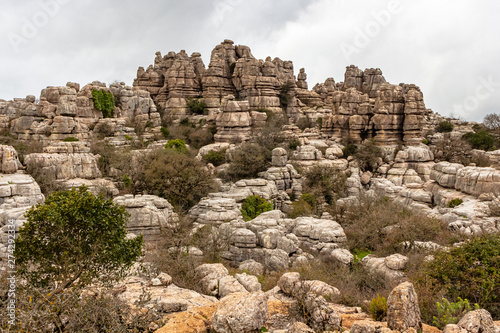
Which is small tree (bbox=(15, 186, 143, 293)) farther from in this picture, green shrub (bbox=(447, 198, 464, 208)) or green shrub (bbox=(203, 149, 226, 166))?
green shrub (bbox=(203, 149, 226, 166))

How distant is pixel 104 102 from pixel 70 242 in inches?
1118

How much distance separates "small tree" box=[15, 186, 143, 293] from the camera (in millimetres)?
7504

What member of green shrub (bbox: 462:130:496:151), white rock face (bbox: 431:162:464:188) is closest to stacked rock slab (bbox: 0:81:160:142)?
white rock face (bbox: 431:162:464:188)

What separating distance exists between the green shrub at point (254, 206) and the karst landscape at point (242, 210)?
3.1 inches

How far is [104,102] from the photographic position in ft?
110

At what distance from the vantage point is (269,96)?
40344 mm

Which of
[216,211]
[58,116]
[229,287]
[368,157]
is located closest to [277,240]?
[216,211]

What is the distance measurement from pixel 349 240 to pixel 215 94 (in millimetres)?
28916

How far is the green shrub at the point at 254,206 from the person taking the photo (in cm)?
2047

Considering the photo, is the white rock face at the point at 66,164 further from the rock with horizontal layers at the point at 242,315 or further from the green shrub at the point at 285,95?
the green shrub at the point at 285,95

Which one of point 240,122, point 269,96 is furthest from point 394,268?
point 269,96

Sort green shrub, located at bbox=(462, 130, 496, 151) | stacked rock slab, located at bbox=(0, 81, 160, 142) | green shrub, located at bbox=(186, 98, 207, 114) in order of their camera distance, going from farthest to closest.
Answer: green shrub, located at bbox=(186, 98, 207, 114), green shrub, located at bbox=(462, 130, 496, 151), stacked rock slab, located at bbox=(0, 81, 160, 142)

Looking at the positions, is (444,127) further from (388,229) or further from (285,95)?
(388,229)

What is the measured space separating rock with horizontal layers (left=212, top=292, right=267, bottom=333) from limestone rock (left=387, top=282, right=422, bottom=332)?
6.93ft
